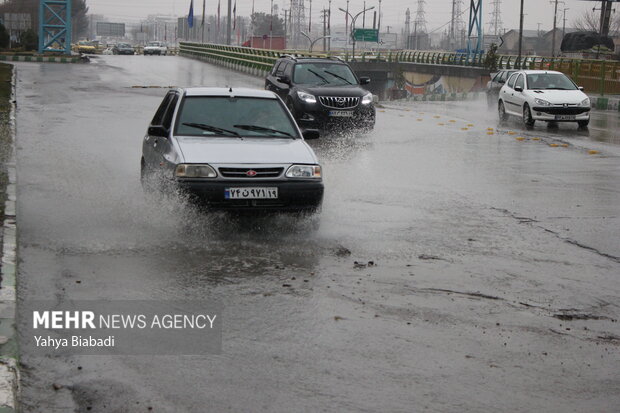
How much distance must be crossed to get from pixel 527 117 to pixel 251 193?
16.7 metres

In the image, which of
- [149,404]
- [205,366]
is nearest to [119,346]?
[205,366]

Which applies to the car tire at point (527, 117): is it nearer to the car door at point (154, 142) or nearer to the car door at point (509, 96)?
the car door at point (509, 96)

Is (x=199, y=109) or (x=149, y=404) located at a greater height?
(x=199, y=109)

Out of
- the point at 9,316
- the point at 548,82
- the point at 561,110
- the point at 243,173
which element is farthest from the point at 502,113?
the point at 9,316

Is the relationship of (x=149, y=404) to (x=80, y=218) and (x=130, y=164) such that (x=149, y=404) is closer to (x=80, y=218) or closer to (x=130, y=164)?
(x=80, y=218)

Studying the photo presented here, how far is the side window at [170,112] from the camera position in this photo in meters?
10.5

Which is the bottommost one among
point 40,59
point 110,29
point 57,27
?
point 40,59

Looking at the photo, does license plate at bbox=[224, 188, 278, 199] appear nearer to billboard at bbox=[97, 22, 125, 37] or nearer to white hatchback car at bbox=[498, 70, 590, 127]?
white hatchback car at bbox=[498, 70, 590, 127]

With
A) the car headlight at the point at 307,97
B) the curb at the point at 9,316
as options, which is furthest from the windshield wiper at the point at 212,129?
the car headlight at the point at 307,97

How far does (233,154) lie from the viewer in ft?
30.7

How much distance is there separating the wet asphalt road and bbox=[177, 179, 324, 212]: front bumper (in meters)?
0.30

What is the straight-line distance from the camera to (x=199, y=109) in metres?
10.5

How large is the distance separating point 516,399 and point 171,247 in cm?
436

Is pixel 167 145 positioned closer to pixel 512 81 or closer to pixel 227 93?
pixel 227 93
